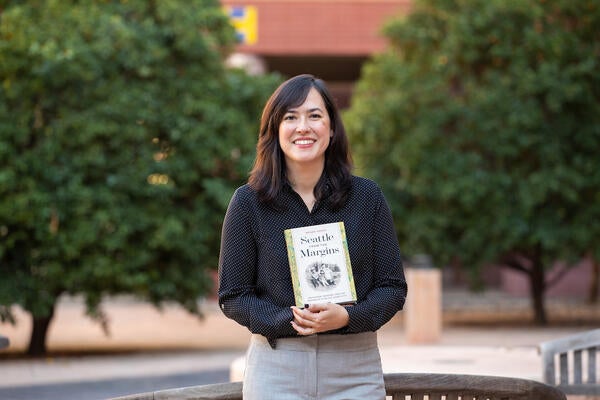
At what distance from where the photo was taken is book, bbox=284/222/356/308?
3.31 metres

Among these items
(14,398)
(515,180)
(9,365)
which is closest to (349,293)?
(14,398)

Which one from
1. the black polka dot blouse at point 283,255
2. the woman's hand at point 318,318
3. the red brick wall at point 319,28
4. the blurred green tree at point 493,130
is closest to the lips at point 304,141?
the black polka dot blouse at point 283,255

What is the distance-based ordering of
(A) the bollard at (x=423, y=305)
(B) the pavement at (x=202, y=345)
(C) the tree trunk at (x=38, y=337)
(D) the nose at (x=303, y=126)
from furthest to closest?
(A) the bollard at (x=423, y=305)
(C) the tree trunk at (x=38, y=337)
(B) the pavement at (x=202, y=345)
(D) the nose at (x=303, y=126)

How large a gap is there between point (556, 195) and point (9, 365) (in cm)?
965

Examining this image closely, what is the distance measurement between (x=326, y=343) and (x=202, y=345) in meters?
17.0

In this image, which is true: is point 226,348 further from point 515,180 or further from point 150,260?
point 515,180

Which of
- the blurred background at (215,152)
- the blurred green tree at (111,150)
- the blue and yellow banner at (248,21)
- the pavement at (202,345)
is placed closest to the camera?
the pavement at (202,345)

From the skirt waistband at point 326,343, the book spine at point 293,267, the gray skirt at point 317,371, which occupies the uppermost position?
the book spine at point 293,267

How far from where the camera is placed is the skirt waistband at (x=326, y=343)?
3.36 m

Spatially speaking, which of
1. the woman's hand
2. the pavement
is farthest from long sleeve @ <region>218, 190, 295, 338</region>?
the pavement

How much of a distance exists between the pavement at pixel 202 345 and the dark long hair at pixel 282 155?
5.89 m

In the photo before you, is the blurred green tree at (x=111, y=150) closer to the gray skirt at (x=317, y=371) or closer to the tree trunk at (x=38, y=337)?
the tree trunk at (x=38, y=337)

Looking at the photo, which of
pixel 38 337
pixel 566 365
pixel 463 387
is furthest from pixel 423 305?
pixel 463 387

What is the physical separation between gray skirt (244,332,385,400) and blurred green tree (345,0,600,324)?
17.3 meters
